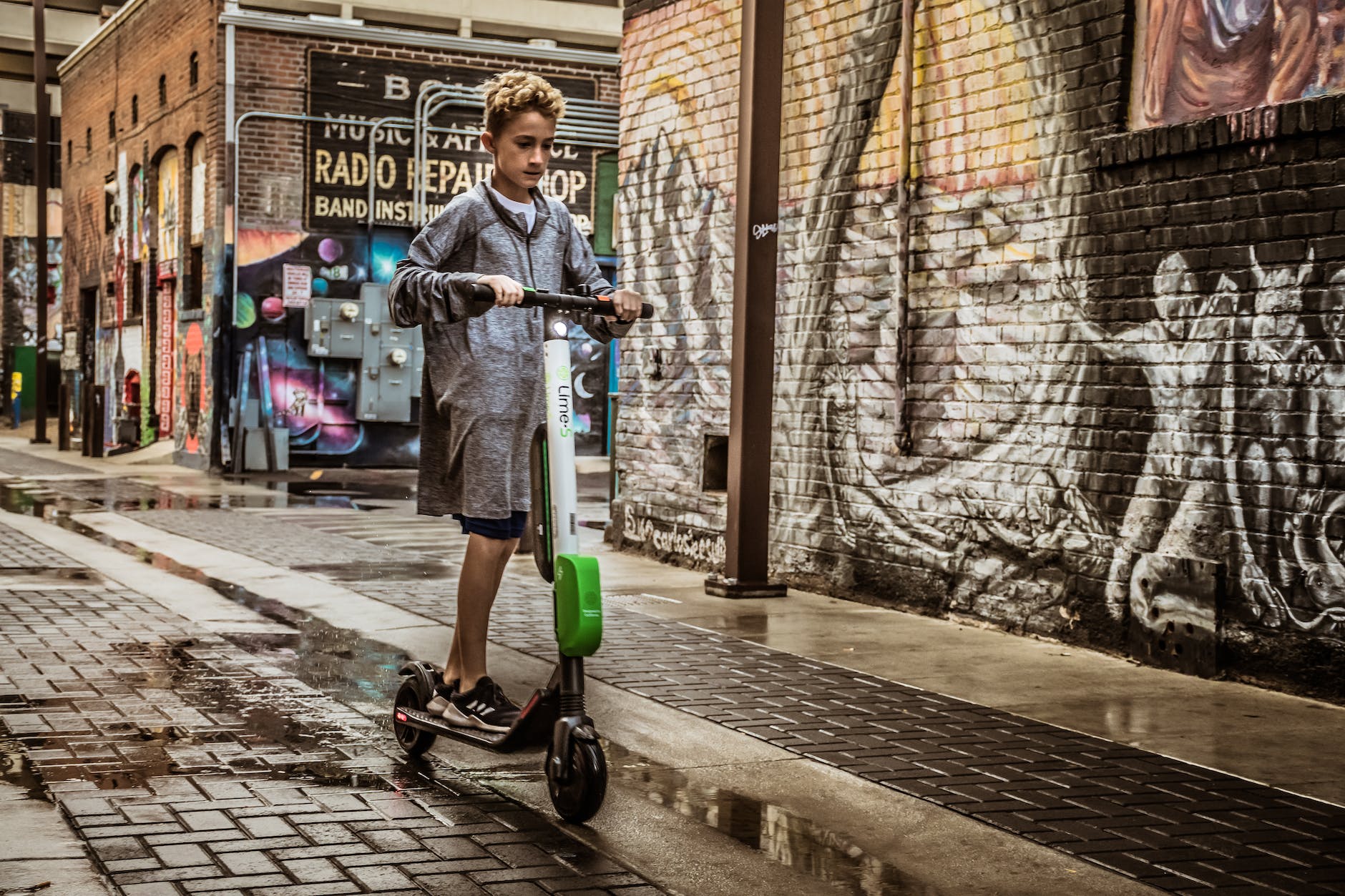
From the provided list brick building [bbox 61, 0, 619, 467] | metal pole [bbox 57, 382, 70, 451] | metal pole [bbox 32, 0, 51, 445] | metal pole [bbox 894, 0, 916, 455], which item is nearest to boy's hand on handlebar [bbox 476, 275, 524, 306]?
metal pole [bbox 894, 0, 916, 455]

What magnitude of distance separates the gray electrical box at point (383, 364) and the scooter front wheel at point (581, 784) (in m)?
17.8

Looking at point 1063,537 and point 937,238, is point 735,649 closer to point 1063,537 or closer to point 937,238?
point 1063,537

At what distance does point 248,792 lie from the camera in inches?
176

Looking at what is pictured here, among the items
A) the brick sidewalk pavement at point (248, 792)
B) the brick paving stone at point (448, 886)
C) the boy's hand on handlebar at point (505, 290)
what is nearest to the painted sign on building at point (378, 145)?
the brick sidewalk pavement at point (248, 792)

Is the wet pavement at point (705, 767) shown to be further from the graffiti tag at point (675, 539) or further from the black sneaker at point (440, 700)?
the graffiti tag at point (675, 539)

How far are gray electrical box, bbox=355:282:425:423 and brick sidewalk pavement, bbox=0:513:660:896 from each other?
1515cm

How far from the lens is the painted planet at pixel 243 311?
21.2 meters

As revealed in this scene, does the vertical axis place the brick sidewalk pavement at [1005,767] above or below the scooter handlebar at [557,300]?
below

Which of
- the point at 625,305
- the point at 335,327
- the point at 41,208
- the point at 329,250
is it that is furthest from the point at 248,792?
the point at 41,208

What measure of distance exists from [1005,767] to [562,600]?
1.57 m

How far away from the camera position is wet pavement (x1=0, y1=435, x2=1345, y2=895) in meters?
3.96

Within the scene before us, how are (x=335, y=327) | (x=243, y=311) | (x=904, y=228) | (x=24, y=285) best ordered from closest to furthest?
1. (x=904, y=228)
2. (x=243, y=311)
3. (x=335, y=327)
4. (x=24, y=285)

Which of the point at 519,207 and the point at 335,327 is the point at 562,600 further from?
the point at 335,327

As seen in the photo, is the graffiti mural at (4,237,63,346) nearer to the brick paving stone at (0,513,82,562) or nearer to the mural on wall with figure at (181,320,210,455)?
the mural on wall with figure at (181,320,210,455)
